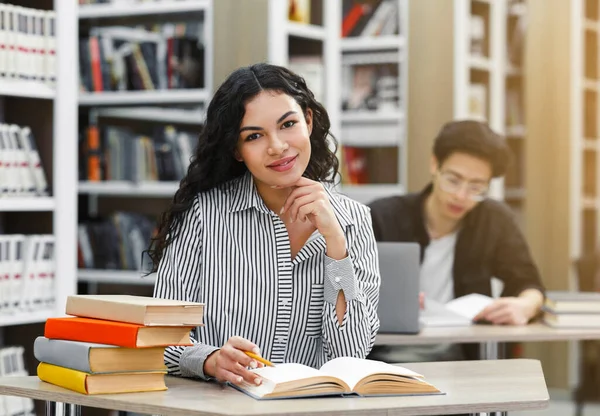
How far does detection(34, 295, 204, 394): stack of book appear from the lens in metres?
1.97

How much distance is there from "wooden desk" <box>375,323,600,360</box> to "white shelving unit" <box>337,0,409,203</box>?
2.17m

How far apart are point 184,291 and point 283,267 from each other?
0.79 ft

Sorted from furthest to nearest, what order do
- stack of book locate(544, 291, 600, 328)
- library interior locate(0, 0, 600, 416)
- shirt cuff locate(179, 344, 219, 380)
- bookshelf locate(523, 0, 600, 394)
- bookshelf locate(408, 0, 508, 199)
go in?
1. bookshelf locate(523, 0, 600, 394)
2. bookshelf locate(408, 0, 508, 199)
3. stack of book locate(544, 291, 600, 328)
4. library interior locate(0, 0, 600, 416)
5. shirt cuff locate(179, 344, 219, 380)

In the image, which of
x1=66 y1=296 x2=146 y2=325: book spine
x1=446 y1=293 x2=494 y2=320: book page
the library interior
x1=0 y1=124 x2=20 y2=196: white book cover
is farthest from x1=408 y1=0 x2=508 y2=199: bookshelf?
x1=66 y1=296 x2=146 y2=325: book spine

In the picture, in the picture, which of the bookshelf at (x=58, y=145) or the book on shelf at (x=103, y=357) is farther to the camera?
the bookshelf at (x=58, y=145)

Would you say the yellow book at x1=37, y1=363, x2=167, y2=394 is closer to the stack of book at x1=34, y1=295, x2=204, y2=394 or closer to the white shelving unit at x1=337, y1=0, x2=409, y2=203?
the stack of book at x1=34, y1=295, x2=204, y2=394

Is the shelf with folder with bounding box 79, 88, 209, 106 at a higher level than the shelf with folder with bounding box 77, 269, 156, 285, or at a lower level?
higher

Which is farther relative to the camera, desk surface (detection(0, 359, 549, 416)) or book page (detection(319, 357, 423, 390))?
book page (detection(319, 357, 423, 390))

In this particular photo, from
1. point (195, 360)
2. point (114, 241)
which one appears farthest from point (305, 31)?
point (195, 360)

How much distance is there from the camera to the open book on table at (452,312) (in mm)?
3471

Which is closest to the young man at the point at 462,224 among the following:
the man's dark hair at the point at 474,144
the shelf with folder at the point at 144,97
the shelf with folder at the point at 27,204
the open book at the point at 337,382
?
the man's dark hair at the point at 474,144

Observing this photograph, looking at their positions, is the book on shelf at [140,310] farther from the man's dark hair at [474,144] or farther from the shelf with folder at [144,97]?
the shelf with folder at [144,97]

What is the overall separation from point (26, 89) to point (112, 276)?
1.59 m

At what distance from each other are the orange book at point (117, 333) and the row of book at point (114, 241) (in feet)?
10.00
